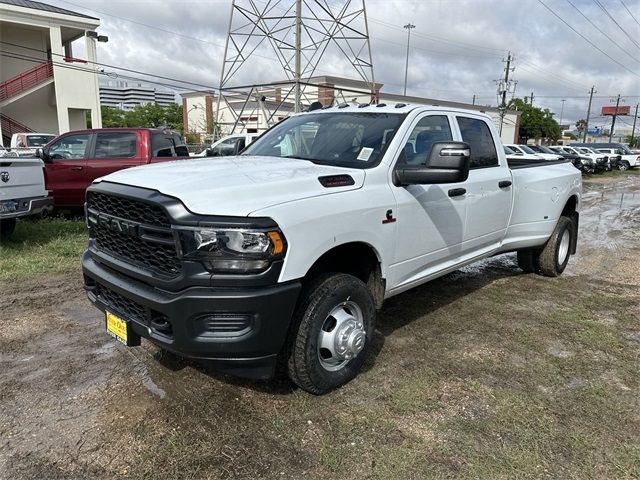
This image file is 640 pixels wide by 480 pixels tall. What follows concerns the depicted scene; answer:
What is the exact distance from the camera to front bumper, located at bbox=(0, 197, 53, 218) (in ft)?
21.4

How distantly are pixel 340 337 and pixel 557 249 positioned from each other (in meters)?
4.05

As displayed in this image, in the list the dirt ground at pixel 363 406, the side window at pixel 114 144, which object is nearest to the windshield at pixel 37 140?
the side window at pixel 114 144

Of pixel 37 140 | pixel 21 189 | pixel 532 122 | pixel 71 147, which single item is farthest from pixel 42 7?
pixel 532 122

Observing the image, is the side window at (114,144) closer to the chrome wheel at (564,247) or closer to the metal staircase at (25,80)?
the chrome wheel at (564,247)

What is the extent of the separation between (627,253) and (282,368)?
710 cm

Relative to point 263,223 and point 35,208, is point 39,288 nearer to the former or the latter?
point 35,208

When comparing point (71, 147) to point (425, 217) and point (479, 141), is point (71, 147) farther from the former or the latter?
point (425, 217)

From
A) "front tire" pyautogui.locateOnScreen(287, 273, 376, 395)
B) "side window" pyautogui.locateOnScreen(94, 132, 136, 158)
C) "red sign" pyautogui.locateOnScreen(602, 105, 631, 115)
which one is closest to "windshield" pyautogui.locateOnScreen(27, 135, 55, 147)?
"side window" pyautogui.locateOnScreen(94, 132, 136, 158)

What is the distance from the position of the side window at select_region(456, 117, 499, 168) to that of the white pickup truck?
0.04m

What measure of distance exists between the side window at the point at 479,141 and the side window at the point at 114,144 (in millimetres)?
6480

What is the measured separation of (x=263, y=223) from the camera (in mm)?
2619

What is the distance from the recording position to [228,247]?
2.62 meters

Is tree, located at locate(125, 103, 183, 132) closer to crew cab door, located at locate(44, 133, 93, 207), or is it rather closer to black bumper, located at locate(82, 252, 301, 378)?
crew cab door, located at locate(44, 133, 93, 207)

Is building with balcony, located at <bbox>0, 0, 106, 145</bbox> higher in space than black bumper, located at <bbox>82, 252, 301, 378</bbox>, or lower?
higher
